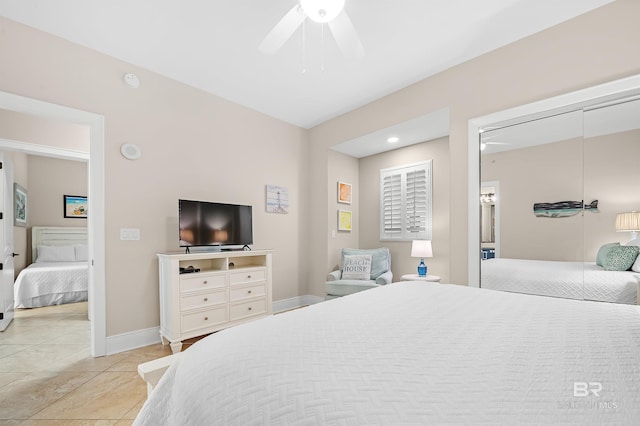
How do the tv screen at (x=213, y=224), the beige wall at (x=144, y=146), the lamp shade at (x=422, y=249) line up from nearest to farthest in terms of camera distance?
the beige wall at (x=144, y=146), the tv screen at (x=213, y=224), the lamp shade at (x=422, y=249)

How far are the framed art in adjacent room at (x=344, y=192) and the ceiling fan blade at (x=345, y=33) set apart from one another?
253 cm

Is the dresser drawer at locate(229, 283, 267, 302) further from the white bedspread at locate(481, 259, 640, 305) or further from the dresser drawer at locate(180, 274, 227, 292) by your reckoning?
the white bedspread at locate(481, 259, 640, 305)

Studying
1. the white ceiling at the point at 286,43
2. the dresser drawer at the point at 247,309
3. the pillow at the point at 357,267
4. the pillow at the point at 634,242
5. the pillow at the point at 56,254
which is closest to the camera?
the pillow at the point at 634,242

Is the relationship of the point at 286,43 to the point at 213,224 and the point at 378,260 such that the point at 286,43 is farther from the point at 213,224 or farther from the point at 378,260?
the point at 378,260

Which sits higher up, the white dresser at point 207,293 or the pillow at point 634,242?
the pillow at point 634,242

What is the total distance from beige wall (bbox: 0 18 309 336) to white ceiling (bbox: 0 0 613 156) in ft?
0.67

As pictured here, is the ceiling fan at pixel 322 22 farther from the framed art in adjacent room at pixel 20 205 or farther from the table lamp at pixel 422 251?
the framed art in adjacent room at pixel 20 205

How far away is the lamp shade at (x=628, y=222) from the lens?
2.03 m

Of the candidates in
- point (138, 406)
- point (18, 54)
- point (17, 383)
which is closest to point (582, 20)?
point (138, 406)

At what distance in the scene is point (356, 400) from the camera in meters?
0.61

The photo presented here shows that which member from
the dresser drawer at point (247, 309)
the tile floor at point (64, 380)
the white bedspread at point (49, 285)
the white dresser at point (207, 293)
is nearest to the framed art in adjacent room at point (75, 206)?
A: the white bedspread at point (49, 285)

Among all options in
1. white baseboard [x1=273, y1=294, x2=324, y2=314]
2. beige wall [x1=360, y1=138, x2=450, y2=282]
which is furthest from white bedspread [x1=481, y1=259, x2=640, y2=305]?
white baseboard [x1=273, y1=294, x2=324, y2=314]

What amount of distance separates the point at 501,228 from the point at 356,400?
2.60 m

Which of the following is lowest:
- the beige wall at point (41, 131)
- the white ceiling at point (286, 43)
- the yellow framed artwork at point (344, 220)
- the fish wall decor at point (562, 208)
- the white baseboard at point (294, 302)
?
the white baseboard at point (294, 302)
